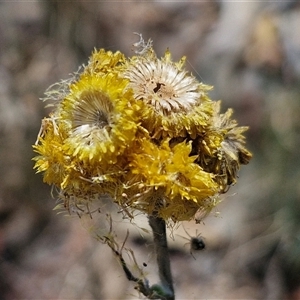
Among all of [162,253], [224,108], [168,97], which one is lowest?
[162,253]

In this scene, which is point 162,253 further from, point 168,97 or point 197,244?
point 168,97

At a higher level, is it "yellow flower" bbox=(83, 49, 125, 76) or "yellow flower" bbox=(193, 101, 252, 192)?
"yellow flower" bbox=(83, 49, 125, 76)

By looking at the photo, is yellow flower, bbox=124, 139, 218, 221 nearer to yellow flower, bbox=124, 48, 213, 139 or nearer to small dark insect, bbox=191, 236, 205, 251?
yellow flower, bbox=124, 48, 213, 139

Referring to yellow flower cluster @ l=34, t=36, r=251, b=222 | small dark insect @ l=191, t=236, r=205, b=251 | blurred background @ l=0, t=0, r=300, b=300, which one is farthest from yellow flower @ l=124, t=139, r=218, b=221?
blurred background @ l=0, t=0, r=300, b=300

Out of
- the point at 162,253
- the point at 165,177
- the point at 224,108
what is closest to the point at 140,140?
the point at 165,177

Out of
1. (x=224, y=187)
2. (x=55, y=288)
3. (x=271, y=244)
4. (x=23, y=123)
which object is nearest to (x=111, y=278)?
(x=55, y=288)
